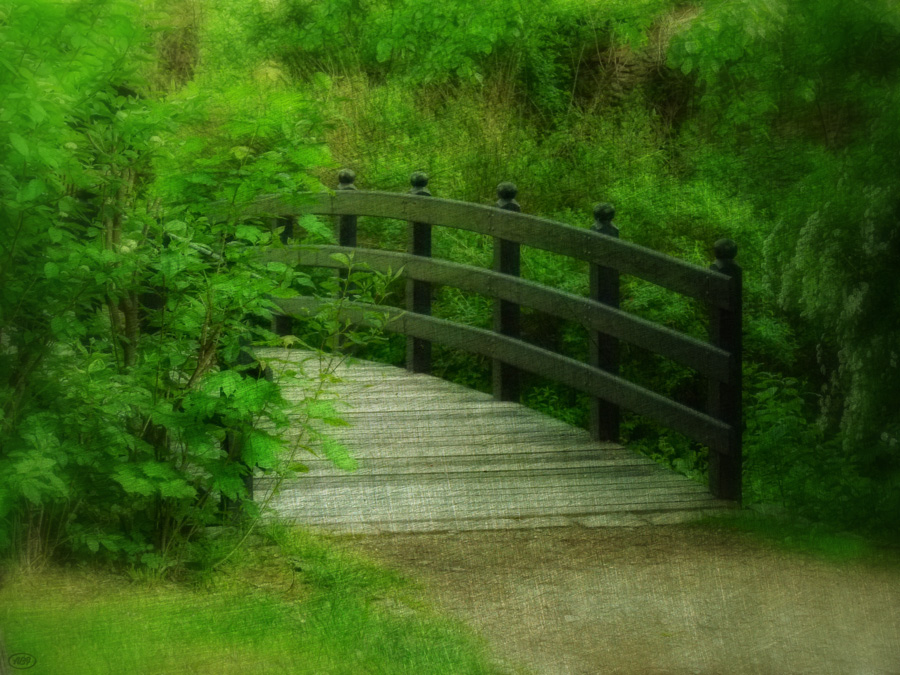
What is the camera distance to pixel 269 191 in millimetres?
1916

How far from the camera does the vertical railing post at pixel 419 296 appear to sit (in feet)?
9.46

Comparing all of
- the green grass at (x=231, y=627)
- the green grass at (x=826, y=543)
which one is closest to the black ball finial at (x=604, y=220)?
the green grass at (x=826, y=543)

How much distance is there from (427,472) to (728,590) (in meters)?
0.72

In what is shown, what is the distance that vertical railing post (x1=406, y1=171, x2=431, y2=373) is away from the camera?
114 inches

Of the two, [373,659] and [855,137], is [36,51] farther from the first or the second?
[855,137]

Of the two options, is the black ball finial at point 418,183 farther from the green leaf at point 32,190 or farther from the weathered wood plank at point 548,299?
the green leaf at point 32,190

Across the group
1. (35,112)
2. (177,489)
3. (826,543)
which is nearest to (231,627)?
(177,489)

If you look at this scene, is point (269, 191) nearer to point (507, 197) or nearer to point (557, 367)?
point (507, 197)

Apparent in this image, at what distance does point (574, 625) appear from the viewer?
1559 mm

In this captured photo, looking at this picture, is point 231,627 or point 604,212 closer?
point 231,627

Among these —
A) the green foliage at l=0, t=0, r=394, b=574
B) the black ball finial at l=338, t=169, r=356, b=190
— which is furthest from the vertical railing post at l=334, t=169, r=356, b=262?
the green foliage at l=0, t=0, r=394, b=574

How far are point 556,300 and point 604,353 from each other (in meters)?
0.38

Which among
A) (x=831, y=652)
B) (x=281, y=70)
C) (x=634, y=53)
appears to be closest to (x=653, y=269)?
(x=634, y=53)

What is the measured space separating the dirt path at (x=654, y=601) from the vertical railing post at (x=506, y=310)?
0.95m
